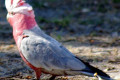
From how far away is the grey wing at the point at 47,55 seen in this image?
3197 millimetres

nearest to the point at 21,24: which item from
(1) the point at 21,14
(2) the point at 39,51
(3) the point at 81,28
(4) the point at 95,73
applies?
(1) the point at 21,14

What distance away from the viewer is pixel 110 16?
24.5 feet

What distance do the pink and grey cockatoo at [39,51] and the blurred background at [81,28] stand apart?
30.3 inches

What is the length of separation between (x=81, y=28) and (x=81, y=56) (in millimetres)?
2033

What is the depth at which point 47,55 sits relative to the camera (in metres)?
3.23

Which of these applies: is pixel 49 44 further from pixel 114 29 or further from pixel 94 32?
pixel 114 29

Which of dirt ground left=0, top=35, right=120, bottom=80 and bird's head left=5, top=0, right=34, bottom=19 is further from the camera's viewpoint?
dirt ground left=0, top=35, right=120, bottom=80

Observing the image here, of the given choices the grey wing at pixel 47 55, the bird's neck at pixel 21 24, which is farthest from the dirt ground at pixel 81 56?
the bird's neck at pixel 21 24

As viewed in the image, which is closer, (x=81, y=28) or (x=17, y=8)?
(x=17, y=8)

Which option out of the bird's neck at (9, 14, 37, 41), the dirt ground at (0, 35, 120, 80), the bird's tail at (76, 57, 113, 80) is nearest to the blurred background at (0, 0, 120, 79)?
the dirt ground at (0, 35, 120, 80)

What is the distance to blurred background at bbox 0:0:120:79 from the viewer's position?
4.69 m

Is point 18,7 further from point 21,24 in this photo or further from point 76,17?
point 76,17

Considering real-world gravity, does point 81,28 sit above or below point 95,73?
above

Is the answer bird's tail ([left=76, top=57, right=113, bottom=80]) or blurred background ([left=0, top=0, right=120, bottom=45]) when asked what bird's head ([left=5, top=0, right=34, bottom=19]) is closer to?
bird's tail ([left=76, top=57, right=113, bottom=80])
